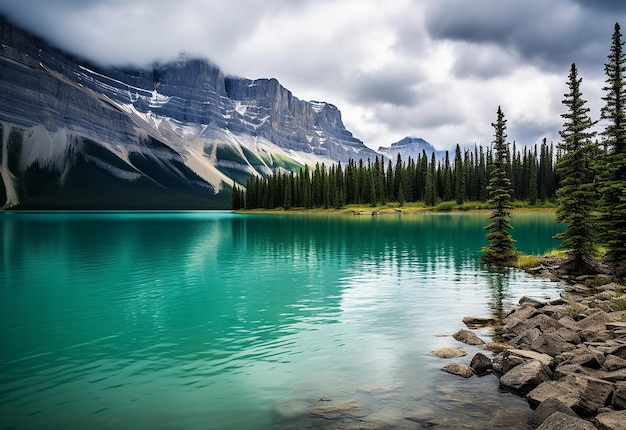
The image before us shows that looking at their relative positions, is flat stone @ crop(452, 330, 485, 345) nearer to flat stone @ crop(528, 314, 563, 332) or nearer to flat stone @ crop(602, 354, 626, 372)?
flat stone @ crop(528, 314, 563, 332)

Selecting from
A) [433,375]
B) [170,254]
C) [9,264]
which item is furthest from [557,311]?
[9,264]

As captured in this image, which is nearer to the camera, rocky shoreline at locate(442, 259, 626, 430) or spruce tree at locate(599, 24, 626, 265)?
rocky shoreline at locate(442, 259, 626, 430)

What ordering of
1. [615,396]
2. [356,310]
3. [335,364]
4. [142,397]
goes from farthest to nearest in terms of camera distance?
1. [356,310]
2. [335,364]
3. [142,397]
4. [615,396]

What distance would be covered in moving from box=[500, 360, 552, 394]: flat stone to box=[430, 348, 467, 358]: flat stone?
363 centimetres

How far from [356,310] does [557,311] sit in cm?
1173

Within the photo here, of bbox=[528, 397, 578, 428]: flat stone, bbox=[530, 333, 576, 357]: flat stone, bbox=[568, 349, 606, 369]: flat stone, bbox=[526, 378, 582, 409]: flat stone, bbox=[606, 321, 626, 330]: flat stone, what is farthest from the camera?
bbox=[606, 321, 626, 330]: flat stone

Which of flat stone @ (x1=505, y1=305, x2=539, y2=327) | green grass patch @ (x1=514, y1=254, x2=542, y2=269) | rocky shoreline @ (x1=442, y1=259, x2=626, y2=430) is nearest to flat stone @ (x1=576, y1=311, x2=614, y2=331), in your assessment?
rocky shoreline @ (x1=442, y1=259, x2=626, y2=430)

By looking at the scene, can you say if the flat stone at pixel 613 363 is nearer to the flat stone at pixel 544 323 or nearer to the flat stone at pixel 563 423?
the flat stone at pixel 563 423

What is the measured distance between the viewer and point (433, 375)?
1852cm

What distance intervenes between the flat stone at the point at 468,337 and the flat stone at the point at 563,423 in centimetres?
1005

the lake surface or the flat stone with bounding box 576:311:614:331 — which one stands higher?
the flat stone with bounding box 576:311:614:331

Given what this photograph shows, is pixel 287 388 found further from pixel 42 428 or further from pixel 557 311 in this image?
pixel 557 311

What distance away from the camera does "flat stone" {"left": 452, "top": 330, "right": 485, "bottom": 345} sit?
22641 millimetres

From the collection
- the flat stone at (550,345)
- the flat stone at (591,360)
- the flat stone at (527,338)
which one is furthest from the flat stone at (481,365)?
the flat stone at (591,360)
